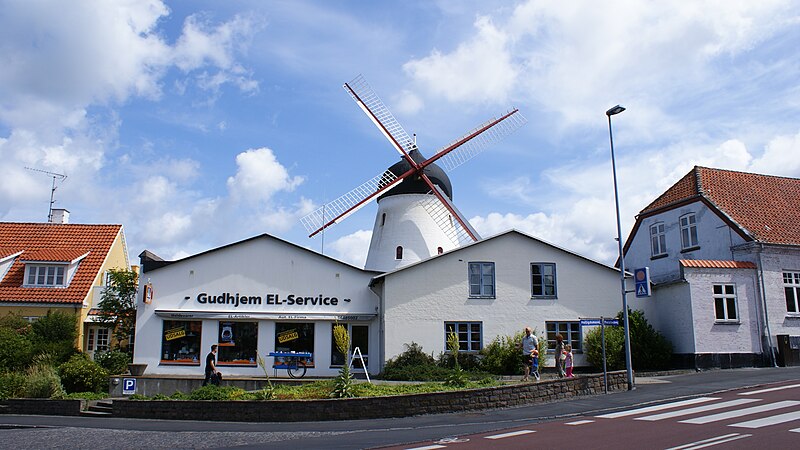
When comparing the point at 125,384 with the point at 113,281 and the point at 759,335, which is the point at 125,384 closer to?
the point at 113,281

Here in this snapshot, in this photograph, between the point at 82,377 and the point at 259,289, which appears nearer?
the point at 82,377

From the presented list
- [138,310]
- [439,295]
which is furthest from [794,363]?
[138,310]

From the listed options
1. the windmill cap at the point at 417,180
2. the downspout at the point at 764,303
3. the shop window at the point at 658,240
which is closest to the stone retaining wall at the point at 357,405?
the downspout at the point at 764,303

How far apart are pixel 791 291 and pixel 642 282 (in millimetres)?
11306

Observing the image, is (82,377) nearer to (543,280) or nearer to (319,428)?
(319,428)

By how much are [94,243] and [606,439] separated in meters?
28.0

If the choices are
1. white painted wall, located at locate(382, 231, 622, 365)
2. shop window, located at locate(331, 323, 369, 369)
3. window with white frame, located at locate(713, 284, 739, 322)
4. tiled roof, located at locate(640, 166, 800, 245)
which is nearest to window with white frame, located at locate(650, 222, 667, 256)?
tiled roof, located at locate(640, 166, 800, 245)

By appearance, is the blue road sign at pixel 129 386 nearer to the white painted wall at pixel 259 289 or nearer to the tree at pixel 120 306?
the white painted wall at pixel 259 289

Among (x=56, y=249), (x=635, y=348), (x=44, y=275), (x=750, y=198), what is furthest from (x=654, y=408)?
(x=56, y=249)

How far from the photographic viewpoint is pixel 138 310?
26547 mm

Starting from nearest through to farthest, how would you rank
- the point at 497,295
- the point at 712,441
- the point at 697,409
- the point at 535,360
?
the point at 712,441 < the point at 697,409 < the point at 535,360 < the point at 497,295

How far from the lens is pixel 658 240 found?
31.4 meters

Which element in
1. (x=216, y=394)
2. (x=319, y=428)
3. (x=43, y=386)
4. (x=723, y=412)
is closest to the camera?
(x=723, y=412)

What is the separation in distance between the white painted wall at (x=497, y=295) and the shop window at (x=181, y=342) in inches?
302
